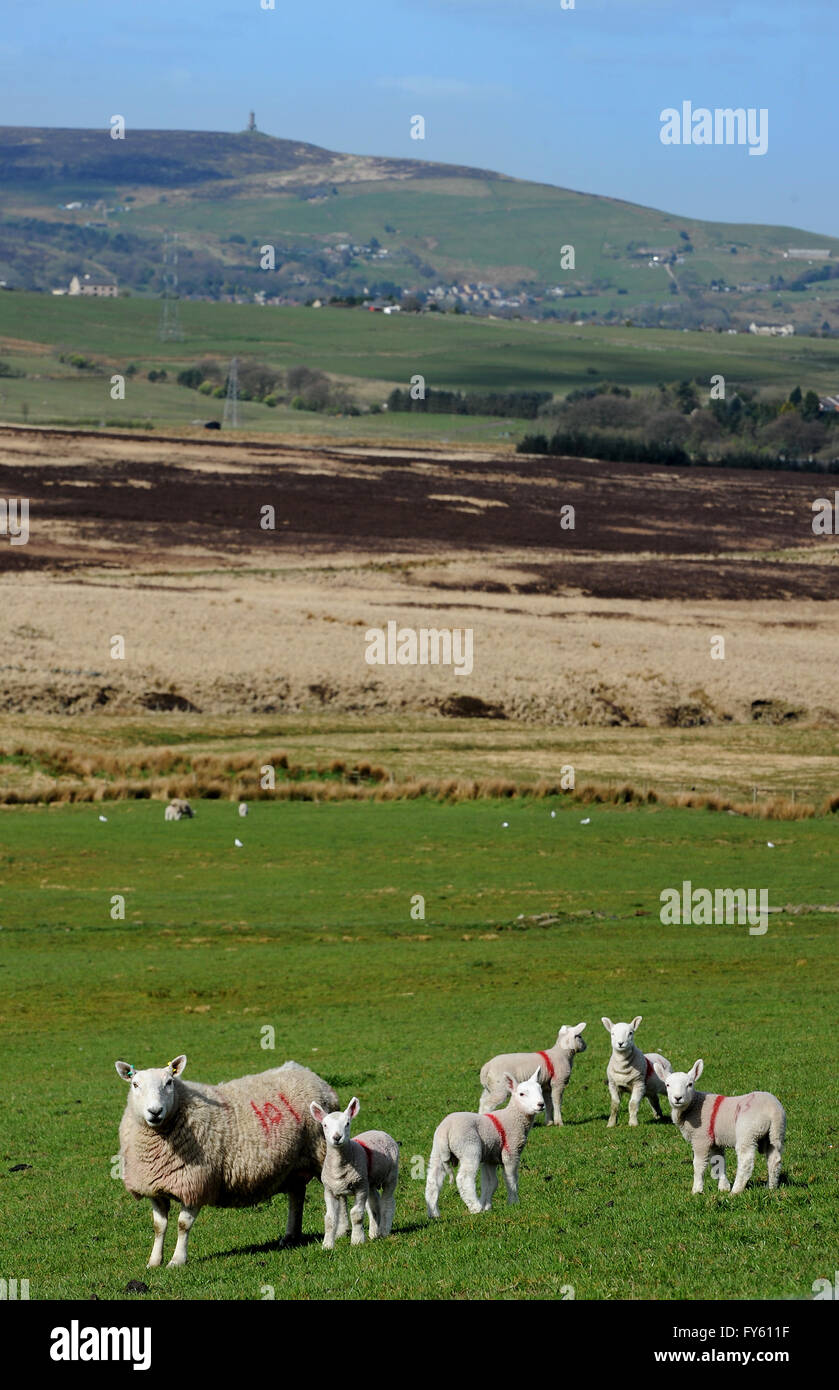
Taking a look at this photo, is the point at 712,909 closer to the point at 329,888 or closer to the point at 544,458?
the point at 329,888

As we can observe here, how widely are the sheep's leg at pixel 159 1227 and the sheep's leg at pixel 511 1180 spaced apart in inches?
111

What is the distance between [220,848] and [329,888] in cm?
480

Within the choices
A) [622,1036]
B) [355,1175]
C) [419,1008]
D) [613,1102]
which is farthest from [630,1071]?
[419,1008]

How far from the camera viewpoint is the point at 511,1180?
1344cm

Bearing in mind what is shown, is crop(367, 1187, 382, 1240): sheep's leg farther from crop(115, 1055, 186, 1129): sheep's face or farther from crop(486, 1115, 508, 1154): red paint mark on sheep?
crop(115, 1055, 186, 1129): sheep's face

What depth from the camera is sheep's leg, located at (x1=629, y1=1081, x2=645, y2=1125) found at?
16797 mm

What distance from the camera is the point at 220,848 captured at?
3800 cm

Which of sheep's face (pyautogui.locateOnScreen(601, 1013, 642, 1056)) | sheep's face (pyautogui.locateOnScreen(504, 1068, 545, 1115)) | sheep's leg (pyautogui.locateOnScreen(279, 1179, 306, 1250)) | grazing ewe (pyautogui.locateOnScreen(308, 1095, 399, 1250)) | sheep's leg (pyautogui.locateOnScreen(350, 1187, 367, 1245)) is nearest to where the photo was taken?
grazing ewe (pyautogui.locateOnScreen(308, 1095, 399, 1250))

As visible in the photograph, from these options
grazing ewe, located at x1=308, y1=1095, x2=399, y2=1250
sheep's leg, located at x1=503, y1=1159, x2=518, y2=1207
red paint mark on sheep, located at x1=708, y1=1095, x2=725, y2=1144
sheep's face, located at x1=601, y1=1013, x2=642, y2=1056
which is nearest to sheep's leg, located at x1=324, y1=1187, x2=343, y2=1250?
grazing ewe, located at x1=308, y1=1095, x2=399, y2=1250

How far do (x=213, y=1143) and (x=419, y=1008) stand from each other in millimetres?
12029

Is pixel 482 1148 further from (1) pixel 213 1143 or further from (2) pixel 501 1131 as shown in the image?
(1) pixel 213 1143

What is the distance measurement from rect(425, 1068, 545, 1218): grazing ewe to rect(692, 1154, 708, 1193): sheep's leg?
1395 millimetres

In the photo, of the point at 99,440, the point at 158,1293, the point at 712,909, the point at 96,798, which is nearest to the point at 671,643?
the point at 96,798

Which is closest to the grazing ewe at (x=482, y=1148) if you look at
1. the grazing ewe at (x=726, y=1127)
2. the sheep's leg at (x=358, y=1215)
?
the sheep's leg at (x=358, y=1215)
